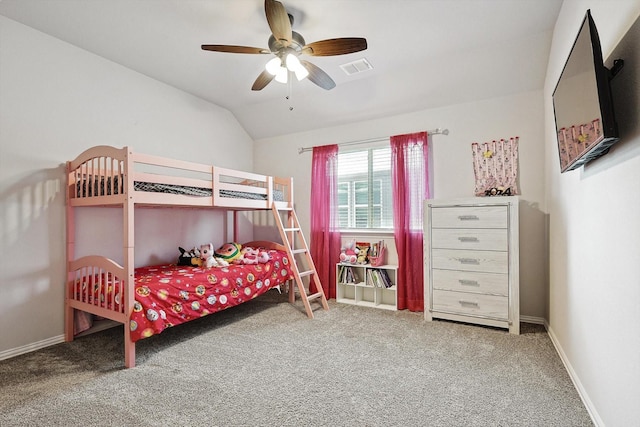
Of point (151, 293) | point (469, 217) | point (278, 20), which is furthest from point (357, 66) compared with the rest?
point (151, 293)

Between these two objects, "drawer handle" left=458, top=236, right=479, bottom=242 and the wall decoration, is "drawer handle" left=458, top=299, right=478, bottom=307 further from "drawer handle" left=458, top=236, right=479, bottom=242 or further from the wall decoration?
the wall decoration

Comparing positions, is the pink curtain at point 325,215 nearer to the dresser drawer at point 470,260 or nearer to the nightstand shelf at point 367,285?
the nightstand shelf at point 367,285

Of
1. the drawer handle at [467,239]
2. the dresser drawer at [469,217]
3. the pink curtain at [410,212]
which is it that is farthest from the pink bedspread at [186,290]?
the drawer handle at [467,239]

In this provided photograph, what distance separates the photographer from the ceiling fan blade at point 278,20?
1.84 meters

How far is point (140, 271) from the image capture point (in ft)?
10.1

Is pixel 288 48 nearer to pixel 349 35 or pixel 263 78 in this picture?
pixel 263 78

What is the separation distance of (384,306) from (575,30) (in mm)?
2920

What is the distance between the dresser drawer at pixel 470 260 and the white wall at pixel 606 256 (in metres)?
0.52

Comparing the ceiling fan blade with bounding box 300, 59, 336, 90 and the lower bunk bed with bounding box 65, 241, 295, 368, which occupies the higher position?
the ceiling fan blade with bounding box 300, 59, 336, 90

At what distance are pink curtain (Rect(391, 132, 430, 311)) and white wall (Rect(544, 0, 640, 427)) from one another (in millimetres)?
1360

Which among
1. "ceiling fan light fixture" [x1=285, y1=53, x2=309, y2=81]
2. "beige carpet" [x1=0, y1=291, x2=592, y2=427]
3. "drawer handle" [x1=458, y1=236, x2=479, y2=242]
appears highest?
"ceiling fan light fixture" [x1=285, y1=53, x2=309, y2=81]

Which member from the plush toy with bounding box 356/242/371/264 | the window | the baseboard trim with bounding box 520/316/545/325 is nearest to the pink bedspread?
the plush toy with bounding box 356/242/371/264

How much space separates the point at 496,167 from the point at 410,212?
0.97 meters

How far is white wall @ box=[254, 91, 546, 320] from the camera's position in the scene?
3045mm
